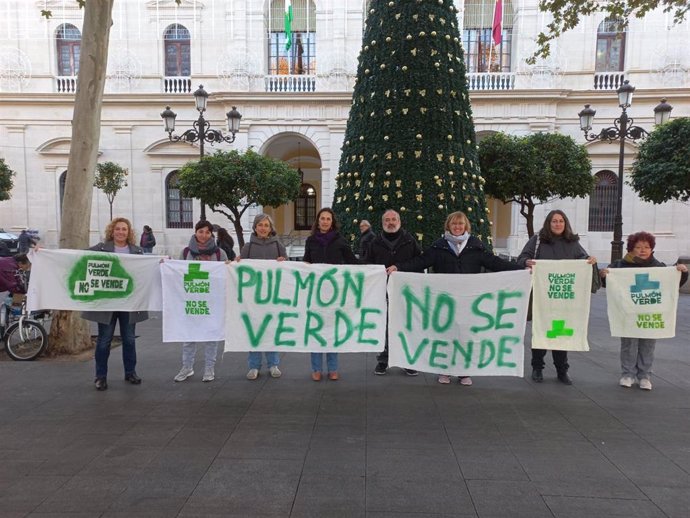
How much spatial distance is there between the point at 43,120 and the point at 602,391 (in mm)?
27740

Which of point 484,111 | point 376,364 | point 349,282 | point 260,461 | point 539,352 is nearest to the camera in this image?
point 260,461

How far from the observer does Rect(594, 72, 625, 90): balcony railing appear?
2169 cm

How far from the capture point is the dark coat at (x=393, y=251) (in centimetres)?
526

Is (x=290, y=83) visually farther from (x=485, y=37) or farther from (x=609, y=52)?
(x=609, y=52)

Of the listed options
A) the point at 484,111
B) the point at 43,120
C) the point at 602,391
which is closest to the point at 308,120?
the point at 484,111

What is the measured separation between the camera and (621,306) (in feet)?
16.6

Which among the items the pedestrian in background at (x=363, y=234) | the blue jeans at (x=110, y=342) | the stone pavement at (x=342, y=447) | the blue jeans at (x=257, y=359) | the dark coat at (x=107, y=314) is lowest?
the stone pavement at (x=342, y=447)

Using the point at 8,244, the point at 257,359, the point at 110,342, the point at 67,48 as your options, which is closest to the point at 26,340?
the point at 110,342

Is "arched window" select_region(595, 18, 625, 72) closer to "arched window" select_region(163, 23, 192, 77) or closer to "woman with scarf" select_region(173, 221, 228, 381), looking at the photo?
"arched window" select_region(163, 23, 192, 77)

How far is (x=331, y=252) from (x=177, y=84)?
860 inches

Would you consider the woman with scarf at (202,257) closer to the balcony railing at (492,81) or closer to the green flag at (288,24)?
the green flag at (288,24)

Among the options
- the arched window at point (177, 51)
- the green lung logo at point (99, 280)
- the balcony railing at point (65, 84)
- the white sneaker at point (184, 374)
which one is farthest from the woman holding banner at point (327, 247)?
the balcony railing at point (65, 84)

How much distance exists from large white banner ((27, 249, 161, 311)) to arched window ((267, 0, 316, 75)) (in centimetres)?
2024

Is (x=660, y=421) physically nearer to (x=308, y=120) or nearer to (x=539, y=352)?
(x=539, y=352)
